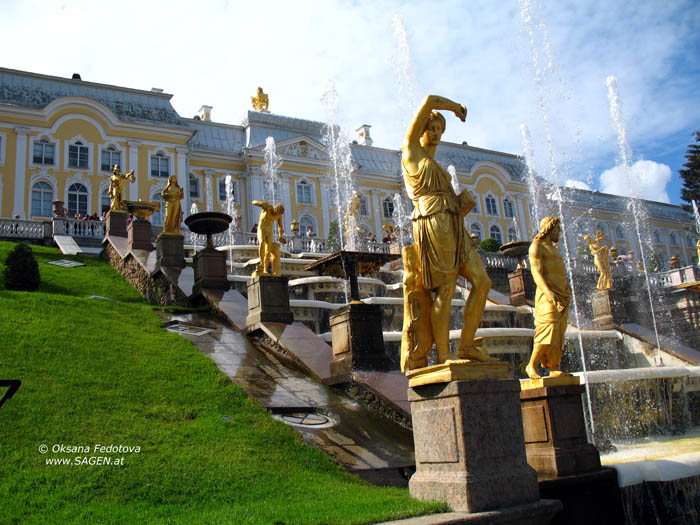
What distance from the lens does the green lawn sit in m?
4.96

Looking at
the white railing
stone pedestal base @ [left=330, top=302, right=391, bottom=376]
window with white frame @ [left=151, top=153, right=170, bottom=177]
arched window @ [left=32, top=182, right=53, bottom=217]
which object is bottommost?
stone pedestal base @ [left=330, top=302, right=391, bottom=376]

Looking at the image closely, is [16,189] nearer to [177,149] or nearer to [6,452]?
[177,149]

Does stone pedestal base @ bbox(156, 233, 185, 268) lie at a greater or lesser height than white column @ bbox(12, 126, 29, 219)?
lesser

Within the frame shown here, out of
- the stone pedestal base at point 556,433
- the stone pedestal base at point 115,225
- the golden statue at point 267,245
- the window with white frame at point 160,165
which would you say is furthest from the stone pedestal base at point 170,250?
the window with white frame at point 160,165

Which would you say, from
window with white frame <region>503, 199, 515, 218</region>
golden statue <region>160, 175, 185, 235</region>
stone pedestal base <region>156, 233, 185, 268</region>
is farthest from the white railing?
window with white frame <region>503, 199, 515, 218</region>

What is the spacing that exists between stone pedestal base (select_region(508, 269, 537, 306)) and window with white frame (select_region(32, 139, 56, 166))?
32530mm

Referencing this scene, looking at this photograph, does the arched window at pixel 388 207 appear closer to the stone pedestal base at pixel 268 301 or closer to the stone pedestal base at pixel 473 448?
the stone pedestal base at pixel 268 301

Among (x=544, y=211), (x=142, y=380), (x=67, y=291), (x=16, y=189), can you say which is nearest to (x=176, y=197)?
(x=67, y=291)

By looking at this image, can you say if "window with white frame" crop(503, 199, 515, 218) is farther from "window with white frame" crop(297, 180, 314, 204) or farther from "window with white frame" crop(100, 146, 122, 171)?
"window with white frame" crop(100, 146, 122, 171)

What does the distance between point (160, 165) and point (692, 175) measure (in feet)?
121

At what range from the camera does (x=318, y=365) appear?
1045 centimetres

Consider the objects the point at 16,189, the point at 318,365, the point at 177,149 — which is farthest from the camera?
the point at 177,149

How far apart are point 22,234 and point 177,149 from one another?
70.2ft

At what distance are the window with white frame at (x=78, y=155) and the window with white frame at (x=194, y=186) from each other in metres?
7.58
